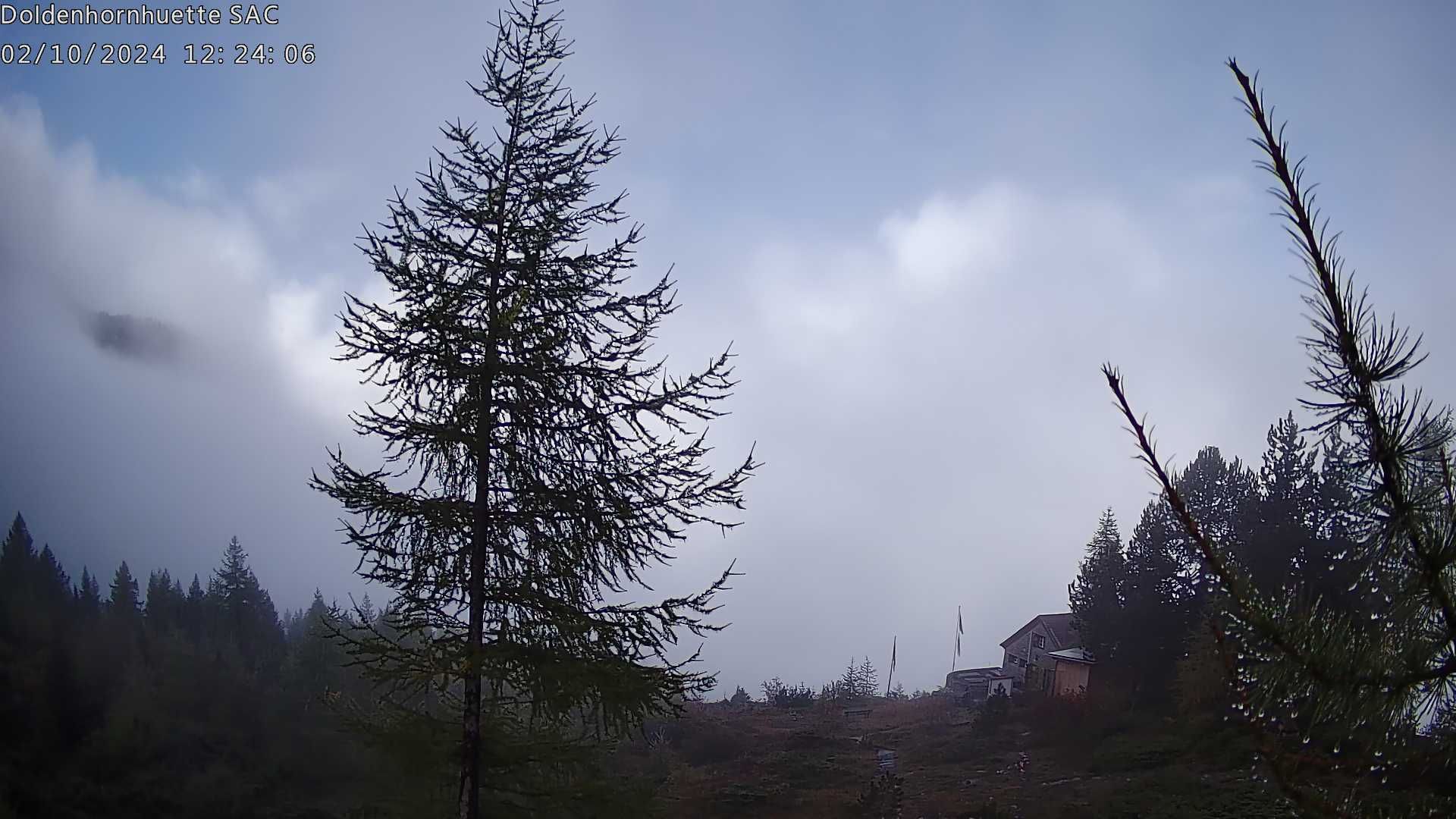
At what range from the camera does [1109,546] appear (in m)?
38.6

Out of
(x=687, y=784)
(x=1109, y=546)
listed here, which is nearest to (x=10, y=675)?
(x=687, y=784)

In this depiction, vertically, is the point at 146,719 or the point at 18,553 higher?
the point at 18,553

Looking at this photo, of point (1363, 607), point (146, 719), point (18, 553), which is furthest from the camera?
point (18, 553)

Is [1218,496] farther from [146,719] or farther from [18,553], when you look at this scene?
[18,553]

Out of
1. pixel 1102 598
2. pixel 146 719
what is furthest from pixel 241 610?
pixel 1102 598

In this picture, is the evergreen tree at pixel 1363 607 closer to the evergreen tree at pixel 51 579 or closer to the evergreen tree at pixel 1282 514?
the evergreen tree at pixel 1282 514

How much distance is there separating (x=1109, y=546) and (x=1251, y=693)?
4081cm

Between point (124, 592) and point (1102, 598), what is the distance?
201 ft

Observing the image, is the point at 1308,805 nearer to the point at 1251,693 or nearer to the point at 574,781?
the point at 1251,693

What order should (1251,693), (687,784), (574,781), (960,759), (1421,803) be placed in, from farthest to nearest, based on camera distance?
(960,759) < (687,784) < (574,781) < (1251,693) < (1421,803)

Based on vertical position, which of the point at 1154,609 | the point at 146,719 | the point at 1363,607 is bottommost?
the point at 146,719

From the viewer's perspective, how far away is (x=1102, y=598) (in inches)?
1451

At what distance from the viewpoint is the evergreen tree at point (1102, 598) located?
36062mm

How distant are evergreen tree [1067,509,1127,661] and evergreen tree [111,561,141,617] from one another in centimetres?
5152
